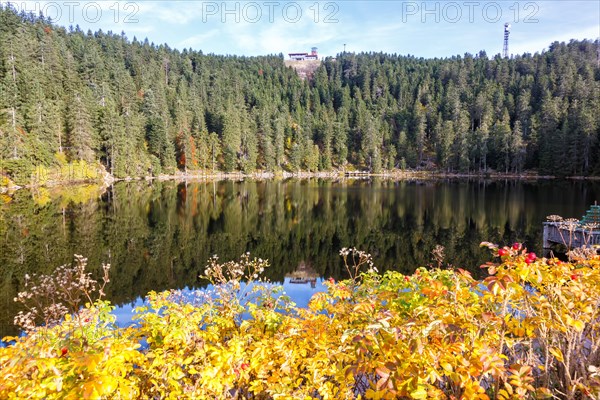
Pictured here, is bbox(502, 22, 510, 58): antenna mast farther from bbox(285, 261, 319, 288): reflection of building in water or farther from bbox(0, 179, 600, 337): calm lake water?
bbox(285, 261, 319, 288): reflection of building in water

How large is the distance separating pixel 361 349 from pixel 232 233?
23.7 metres

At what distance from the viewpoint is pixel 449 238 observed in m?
24.8

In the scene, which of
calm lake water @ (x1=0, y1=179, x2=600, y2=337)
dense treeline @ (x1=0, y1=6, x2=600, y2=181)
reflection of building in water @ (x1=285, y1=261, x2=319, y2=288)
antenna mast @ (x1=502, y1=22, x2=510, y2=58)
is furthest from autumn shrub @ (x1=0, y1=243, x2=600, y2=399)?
antenna mast @ (x1=502, y1=22, x2=510, y2=58)

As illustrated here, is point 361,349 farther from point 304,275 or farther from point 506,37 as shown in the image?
point 506,37

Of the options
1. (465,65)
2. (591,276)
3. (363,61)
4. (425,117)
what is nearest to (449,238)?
(591,276)

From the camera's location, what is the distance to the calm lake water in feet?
56.7

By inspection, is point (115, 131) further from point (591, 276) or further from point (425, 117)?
point (425, 117)

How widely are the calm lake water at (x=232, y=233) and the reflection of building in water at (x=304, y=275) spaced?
171mm

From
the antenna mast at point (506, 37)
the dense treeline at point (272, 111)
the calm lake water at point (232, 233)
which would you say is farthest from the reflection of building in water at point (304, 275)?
the antenna mast at point (506, 37)

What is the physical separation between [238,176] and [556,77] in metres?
102

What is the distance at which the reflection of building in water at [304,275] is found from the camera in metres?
16.6

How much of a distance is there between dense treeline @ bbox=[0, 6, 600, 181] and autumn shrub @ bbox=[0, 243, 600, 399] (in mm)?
53451

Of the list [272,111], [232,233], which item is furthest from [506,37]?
[232,233]

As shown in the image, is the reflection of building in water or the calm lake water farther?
the calm lake water
